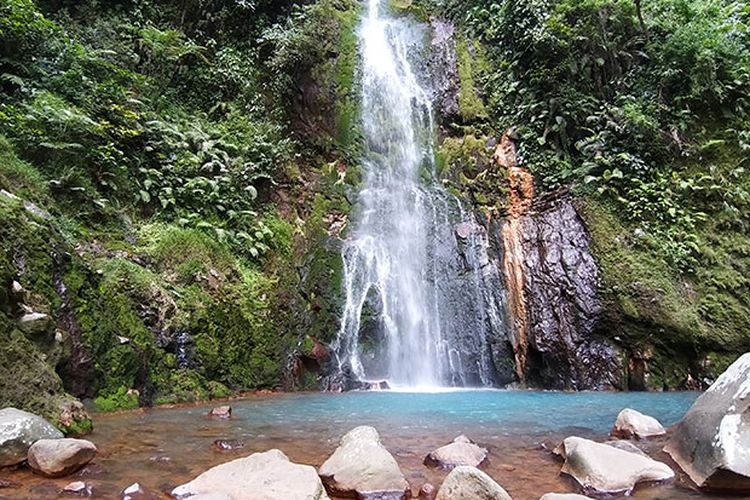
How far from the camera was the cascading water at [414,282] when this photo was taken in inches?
436

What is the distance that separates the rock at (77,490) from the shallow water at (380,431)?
0.19ft

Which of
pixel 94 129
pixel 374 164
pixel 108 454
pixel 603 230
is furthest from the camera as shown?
pixel 374 164

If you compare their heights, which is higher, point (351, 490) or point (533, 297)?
point (533, 297)

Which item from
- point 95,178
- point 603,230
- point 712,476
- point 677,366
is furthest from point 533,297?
point 95,178

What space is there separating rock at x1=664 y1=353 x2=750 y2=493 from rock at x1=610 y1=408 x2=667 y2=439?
737 mm

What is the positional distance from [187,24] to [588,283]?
13.9 m

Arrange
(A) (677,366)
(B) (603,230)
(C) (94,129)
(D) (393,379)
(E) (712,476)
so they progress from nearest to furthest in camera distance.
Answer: (E) (712,476), (C) (94,129), (A) (677,366), (D) (393,379), (B) (603,230)

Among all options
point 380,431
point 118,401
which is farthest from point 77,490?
point 118,401

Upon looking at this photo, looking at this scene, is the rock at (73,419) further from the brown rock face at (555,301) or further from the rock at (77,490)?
the brown rock face at (555,301)

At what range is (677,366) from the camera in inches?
398

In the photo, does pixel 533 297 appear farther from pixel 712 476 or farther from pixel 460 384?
pixel 712 476

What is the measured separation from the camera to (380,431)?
5.74 meters

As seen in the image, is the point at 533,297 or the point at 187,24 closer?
the point at 533,297

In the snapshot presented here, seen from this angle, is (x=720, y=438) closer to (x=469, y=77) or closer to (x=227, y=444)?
(x=227, y=444)
